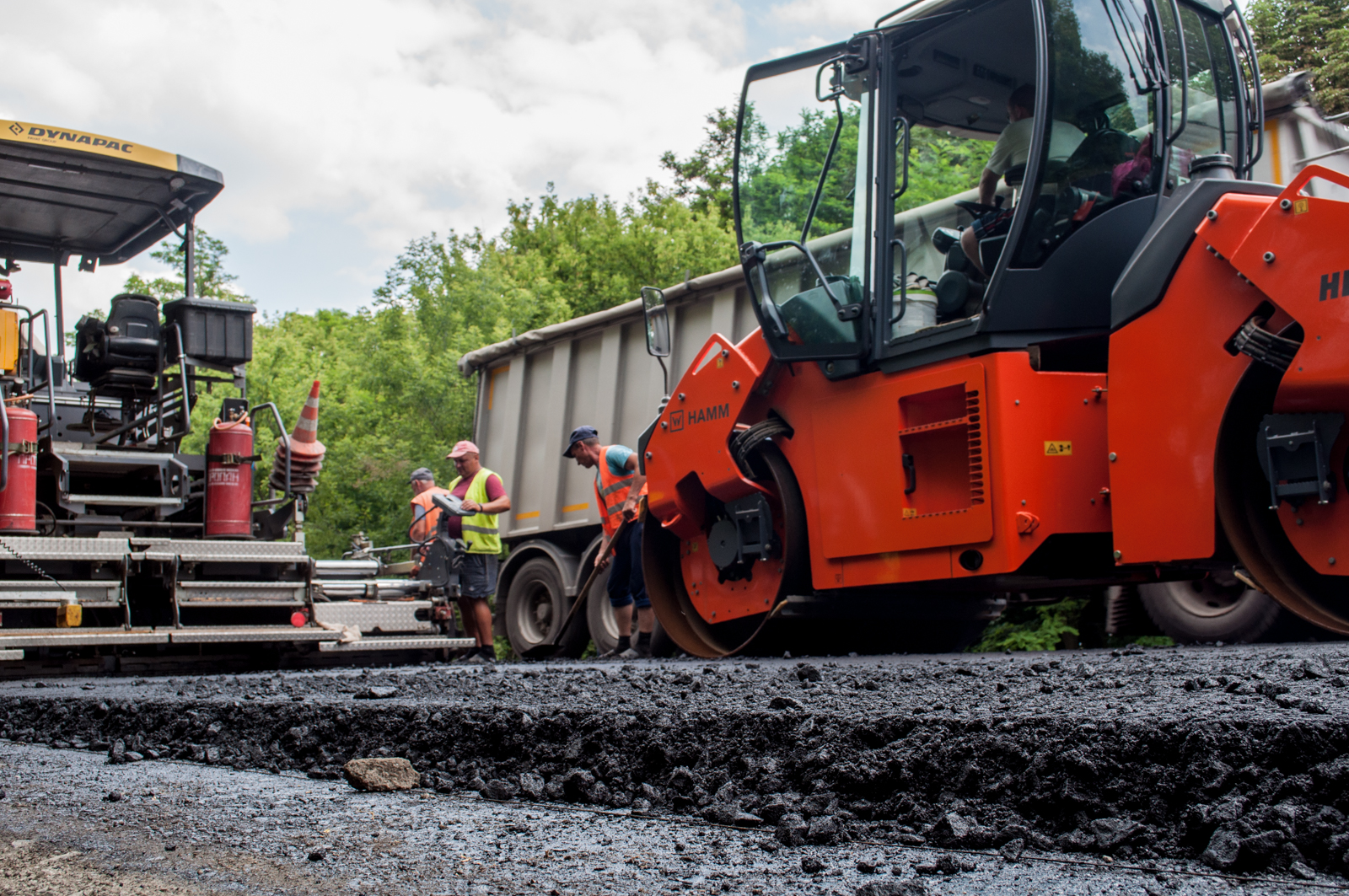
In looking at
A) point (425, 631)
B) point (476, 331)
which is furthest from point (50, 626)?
point (476, 331)

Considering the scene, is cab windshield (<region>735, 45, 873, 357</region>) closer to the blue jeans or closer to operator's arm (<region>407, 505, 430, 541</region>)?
the blue jeans

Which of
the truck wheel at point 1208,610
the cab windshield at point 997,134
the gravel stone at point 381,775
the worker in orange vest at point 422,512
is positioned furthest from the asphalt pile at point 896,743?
the worker in orange vest at point 422,512

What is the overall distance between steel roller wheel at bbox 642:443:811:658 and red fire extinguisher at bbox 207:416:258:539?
2427 mm

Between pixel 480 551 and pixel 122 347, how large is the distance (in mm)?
2627

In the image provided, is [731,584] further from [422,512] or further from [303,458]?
[422,512]

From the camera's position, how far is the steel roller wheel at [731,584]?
219 inches

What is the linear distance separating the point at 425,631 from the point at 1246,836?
248 inches

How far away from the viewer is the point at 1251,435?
4000 mm

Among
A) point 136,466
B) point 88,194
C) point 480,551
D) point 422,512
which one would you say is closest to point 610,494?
point 480,551

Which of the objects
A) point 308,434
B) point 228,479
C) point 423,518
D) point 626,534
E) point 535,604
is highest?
point 308,434

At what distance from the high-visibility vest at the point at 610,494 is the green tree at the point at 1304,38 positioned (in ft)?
37.3

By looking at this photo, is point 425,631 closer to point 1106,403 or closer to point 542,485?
point 542,485

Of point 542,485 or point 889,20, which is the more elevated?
point 889,20

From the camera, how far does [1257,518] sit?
3990 millimetres
